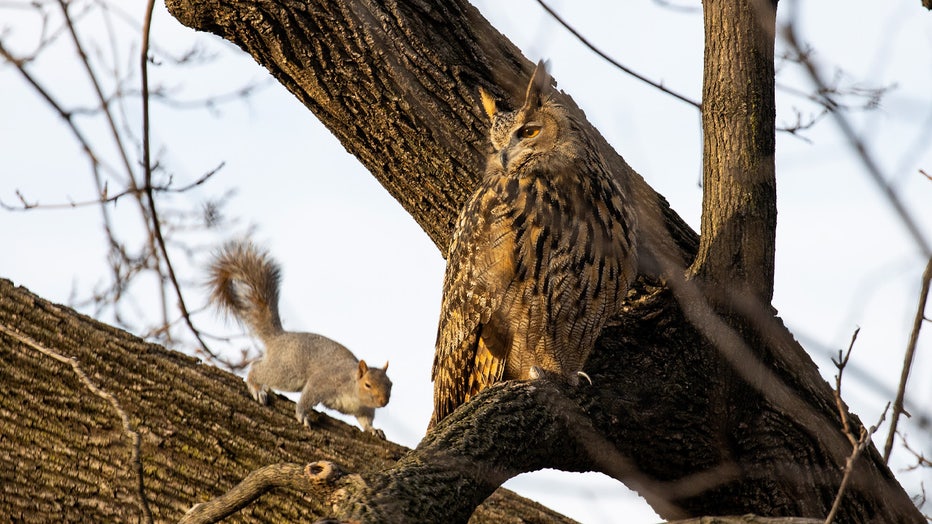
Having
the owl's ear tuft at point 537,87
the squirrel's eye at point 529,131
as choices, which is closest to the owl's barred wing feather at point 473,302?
the squirrel's eye at point 529,131

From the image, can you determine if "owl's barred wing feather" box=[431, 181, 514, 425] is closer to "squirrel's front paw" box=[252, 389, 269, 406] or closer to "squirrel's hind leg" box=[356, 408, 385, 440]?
"squirrel's front paw" box=[252, 389, 269, 406]

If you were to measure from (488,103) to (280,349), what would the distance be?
2.34 metres

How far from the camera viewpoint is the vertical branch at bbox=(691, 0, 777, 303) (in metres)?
3.03

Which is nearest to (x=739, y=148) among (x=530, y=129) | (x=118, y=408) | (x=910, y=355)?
(x=530, y=129)

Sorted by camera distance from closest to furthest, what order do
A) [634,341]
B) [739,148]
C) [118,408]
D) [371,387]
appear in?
1. [118,408]
2. [739,148]
3. [634,341]
4. [371,387]

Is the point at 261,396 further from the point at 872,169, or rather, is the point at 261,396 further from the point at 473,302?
the point at 872,169

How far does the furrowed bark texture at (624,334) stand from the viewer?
312 centimetres

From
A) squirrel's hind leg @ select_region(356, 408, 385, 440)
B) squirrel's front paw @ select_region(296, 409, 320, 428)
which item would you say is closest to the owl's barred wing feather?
squirrel's front paw @ select_region(296, 409, 320, 428)

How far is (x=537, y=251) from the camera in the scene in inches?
137

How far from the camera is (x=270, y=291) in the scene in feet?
17.8

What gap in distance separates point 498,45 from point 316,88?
2.24ft

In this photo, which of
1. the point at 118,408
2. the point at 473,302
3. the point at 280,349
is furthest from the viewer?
the point at 280,349

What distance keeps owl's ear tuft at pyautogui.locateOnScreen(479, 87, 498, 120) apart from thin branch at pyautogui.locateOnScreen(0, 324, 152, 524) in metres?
1.61

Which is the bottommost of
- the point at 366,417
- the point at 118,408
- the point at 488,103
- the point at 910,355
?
the point at 118,408
